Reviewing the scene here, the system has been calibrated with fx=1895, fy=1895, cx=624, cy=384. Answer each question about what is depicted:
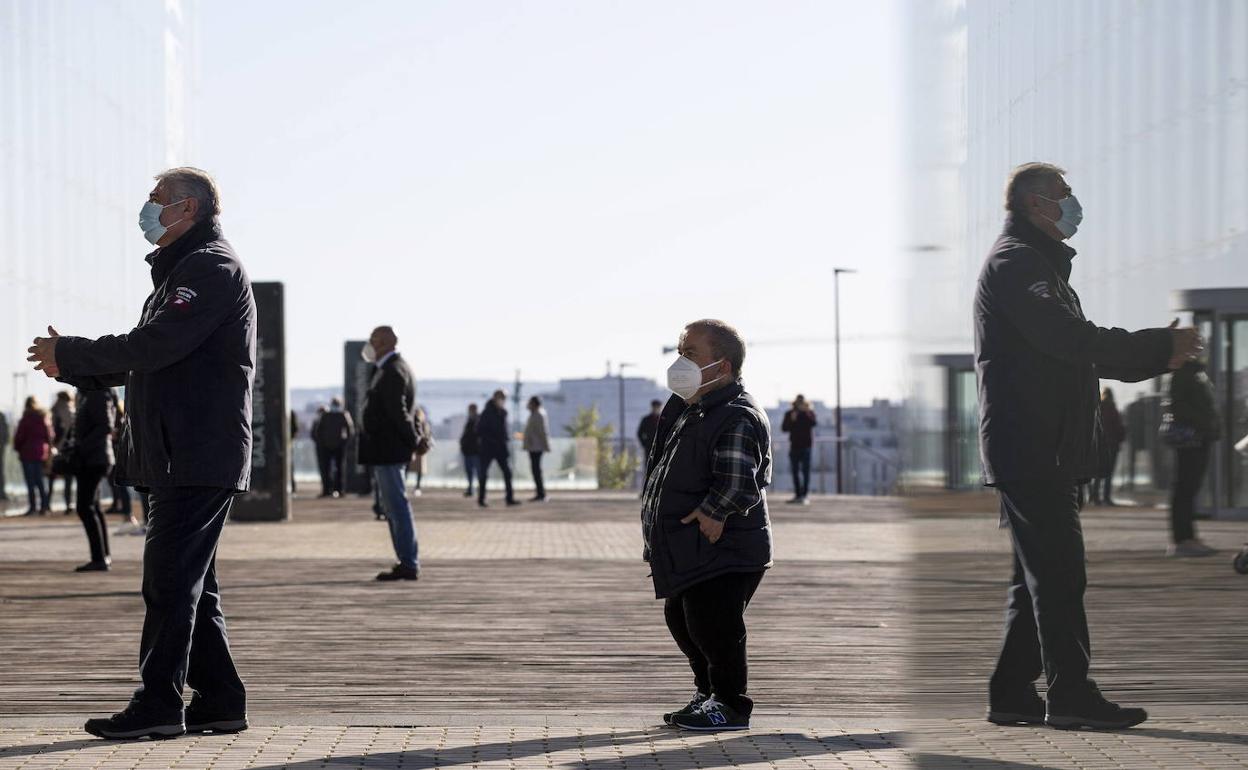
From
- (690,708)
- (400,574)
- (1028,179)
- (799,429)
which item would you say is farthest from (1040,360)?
(799,429)

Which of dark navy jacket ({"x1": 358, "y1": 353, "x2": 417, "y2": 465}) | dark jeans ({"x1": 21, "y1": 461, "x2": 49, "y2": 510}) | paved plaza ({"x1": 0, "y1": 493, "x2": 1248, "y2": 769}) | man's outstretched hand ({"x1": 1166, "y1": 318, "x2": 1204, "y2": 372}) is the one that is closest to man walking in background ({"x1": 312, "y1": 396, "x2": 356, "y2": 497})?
dark jeans ({"x1": 21, "y1": 461, "x2": 49, "y2": 510})

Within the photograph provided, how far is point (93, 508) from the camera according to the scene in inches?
539

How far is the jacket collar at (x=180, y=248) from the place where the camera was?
20.5ft

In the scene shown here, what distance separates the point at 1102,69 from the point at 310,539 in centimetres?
1505

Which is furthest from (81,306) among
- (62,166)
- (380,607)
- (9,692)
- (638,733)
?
(638,733)

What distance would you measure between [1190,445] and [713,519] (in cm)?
207

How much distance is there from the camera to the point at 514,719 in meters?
6.55

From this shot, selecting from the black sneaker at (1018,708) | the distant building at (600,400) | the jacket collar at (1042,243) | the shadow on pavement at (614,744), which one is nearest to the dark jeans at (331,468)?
the shadow on pavement at (614,744)

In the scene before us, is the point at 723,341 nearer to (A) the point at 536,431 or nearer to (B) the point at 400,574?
→ (B) the point at 400,574

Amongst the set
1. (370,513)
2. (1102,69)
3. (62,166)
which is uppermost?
(62,166)

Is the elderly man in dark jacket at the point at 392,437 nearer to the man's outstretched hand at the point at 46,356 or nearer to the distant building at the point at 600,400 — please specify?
the man's outstretched hand at the point at 46,356

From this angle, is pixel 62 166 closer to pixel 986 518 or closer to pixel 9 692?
pixel 9 692

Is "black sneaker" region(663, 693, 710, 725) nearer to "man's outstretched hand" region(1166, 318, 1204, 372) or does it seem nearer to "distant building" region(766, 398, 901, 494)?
"distant building" region(766, 398, 901, 494)

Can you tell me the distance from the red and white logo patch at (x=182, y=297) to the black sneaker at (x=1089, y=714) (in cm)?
303
